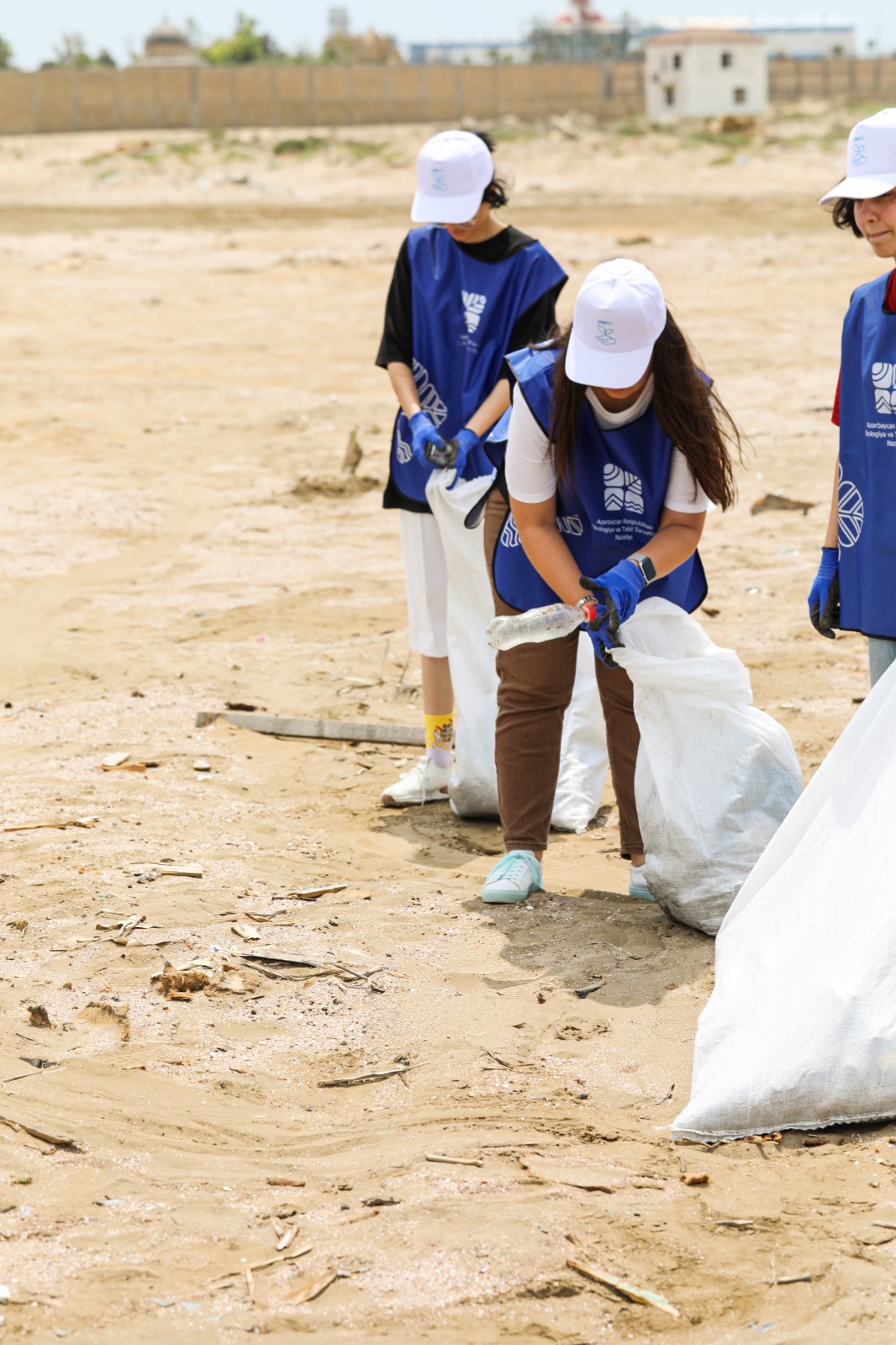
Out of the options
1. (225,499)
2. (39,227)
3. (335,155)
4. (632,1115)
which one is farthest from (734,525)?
(335,155)

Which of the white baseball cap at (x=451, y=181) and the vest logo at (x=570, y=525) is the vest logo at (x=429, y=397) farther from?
the vest logo at (x=570, y=525)

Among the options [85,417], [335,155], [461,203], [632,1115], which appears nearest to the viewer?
[632,1115]

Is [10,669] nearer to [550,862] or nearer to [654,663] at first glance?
[550,862]

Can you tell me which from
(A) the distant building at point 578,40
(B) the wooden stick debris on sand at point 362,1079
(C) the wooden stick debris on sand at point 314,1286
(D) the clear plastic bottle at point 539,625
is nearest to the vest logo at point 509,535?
(D) the clear plastic bottle at point 539,625

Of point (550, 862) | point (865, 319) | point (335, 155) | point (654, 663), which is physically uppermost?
point (335, 155)

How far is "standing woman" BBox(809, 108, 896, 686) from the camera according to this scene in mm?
2729

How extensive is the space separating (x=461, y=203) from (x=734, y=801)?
1.66 m

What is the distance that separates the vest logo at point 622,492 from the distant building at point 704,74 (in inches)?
1795

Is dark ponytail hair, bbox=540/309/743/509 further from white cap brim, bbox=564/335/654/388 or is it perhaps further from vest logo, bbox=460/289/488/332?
vest logo, bbox=460/289/488/332

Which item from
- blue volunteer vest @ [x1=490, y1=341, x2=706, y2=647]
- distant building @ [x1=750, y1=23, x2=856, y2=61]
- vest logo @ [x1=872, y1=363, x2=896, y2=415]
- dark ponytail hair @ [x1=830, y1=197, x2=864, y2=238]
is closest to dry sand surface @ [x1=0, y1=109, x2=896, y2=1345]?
blue volunteer vest @ [x1=490, y1=341, x2=706, y2=647]

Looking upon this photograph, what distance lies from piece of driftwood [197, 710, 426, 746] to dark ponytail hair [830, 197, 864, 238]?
2.40m

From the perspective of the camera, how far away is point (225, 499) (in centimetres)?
779

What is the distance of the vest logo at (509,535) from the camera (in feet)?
11.2

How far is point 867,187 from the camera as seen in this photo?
2707 millimetres
